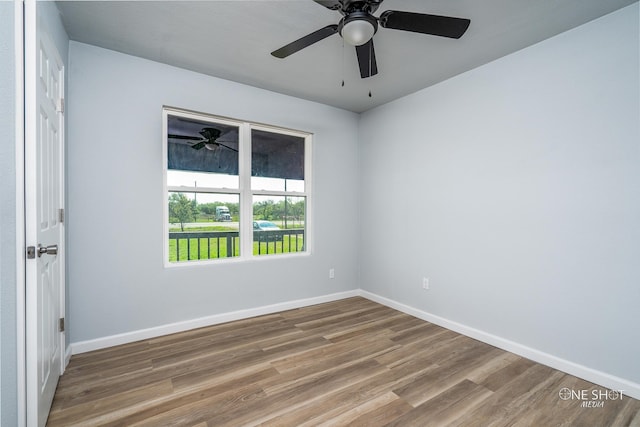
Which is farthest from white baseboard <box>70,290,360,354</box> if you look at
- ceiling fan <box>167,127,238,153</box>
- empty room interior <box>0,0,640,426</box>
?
ceiling fan <box>167,127,238,153</box>

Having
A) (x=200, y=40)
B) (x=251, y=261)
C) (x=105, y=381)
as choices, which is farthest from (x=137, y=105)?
(x=105, y=381)

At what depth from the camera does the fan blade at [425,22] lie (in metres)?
1.62

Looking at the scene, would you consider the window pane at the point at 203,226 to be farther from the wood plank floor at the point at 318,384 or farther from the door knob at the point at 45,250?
the door knob at the point at 45,250

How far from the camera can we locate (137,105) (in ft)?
8.93

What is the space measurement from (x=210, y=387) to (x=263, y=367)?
0.41 m

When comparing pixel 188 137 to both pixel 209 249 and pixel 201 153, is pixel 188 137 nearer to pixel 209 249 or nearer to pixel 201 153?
pixel 201 153

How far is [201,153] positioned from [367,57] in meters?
1.96

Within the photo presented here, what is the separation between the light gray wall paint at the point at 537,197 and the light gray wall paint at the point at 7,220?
10.5 ft

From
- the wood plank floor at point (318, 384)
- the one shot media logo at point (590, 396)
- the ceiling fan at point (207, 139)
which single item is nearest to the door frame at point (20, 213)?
the wood plank floor at point (318, 384)

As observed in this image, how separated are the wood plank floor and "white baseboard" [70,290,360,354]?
0.25ft

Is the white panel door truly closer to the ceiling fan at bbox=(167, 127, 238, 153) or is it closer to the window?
the window

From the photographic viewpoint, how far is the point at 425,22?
1.68m

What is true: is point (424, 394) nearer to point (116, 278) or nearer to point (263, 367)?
point (263, 367)

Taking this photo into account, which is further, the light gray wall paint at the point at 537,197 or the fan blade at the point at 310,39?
the light gray wall paint at the point at 537,197
